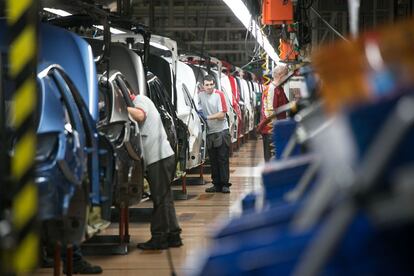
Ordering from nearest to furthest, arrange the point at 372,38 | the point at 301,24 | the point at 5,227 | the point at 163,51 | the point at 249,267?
the point at 372,38, the point at 249,267, the point at 5,227, the point at 163,51, the point at 301,24

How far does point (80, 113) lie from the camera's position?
24.6ft

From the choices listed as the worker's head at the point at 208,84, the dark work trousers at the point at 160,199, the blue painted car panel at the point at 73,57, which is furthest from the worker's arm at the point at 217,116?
the blue painted car panel at the point at 73,57

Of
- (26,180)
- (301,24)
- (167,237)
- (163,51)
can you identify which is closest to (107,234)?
(167,237)

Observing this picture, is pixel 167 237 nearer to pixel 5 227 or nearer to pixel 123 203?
pixel 123 203

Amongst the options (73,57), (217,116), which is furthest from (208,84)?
(73,57)

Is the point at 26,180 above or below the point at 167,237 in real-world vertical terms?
above

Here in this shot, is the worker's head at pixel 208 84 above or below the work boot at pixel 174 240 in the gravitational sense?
above

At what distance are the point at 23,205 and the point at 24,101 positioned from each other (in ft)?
1.45

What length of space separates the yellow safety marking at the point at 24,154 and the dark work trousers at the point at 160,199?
19.8ft

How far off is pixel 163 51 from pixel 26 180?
10.4 m

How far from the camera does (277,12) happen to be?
14.4 meters

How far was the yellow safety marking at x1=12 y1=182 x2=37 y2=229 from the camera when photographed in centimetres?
389

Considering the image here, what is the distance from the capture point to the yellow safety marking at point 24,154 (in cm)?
394

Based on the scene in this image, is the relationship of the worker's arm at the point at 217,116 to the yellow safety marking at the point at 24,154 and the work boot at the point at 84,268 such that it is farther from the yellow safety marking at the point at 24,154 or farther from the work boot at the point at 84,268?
the yellow safety marking at the point at 24,154
